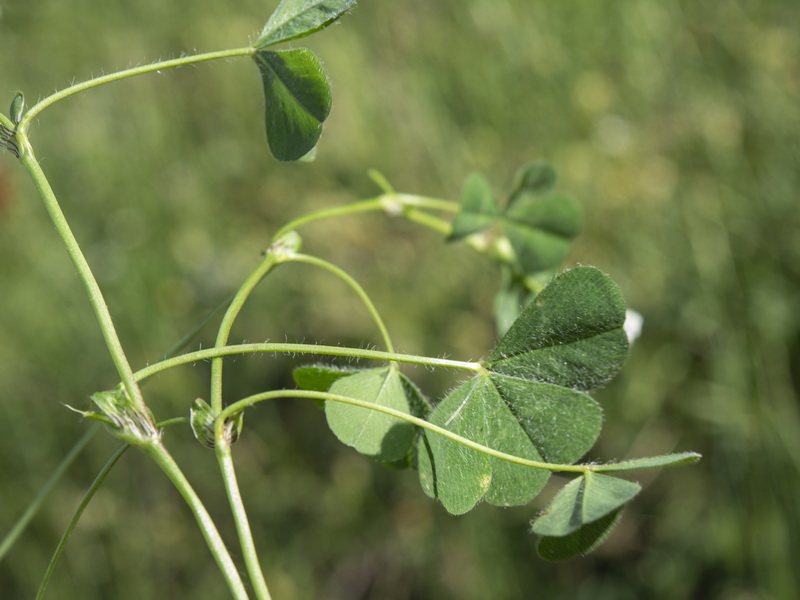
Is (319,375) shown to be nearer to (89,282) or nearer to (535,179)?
(89,282)

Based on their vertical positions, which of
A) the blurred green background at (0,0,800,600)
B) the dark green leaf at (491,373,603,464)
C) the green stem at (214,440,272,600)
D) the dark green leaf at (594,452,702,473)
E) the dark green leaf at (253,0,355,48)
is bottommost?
the blurred green background at (0,0,800,600)

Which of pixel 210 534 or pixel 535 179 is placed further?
pixel 535 179

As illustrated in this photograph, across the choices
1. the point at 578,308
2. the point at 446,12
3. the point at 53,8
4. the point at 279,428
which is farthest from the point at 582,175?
the point at 53,8

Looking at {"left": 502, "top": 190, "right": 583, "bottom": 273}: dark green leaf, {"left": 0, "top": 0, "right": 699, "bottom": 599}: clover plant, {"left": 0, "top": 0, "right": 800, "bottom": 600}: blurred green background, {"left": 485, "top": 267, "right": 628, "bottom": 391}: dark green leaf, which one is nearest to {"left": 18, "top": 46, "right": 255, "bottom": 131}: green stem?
{"left": 0, "top": 0, "right": 699, "bottom": 599}: clover plant

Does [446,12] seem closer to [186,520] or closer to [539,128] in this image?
[539,128]

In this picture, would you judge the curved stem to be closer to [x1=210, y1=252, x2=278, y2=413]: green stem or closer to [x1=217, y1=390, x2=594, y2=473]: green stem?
[x1=210, y1=252, x2=278, y2=413]: green stem

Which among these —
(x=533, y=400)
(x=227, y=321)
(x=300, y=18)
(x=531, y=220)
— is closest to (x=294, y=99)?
(x=300, y=18)

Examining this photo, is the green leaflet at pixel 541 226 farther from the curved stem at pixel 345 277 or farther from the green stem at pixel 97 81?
the green stem at pixel 97 81
